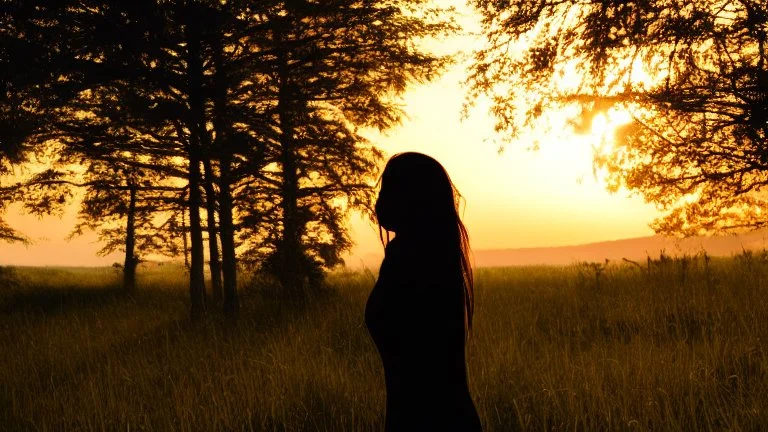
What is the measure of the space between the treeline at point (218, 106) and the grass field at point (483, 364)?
1.81m

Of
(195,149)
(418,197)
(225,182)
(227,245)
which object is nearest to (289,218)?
(227,245)

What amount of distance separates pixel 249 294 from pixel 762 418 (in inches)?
375

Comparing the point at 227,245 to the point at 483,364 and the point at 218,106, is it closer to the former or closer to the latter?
the point at 218,106

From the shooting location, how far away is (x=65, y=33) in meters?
7.28

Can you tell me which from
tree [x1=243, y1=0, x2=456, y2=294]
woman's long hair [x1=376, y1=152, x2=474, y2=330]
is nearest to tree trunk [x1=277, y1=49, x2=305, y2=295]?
tree [x1=243, y1=0, x2=456, y2=294]

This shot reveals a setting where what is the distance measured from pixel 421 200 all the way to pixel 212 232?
28.3ft

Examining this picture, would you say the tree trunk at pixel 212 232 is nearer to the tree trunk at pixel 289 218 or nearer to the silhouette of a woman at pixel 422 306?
the tree trunk at pixel 289 218

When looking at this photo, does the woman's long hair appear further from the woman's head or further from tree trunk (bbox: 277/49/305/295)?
tree trunk (bbox: 277/49/305/295)

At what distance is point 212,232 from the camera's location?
32.2 feet

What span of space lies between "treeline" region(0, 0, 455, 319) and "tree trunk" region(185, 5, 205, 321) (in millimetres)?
24

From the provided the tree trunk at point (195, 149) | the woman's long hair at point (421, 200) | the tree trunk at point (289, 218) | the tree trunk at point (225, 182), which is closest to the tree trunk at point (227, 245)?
the tree trunk at point (225, 182)

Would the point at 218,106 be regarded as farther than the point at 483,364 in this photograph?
Yes

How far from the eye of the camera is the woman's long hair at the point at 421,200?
1.92m

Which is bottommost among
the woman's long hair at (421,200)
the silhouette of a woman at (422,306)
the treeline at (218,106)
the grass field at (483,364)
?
the grass field at (483,364)
